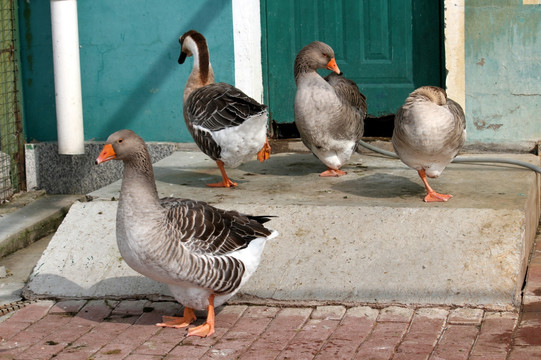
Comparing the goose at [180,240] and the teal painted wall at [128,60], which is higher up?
the teal painted wall at [128,60]

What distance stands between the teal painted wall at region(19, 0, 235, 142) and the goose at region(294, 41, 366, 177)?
5.51 feet

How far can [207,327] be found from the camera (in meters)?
5.13

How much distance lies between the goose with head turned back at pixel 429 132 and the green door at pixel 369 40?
222cm

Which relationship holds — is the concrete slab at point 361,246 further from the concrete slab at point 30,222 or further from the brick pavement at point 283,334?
the concrete slab at point 30,222

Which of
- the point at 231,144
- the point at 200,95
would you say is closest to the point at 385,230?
the point at 231,144

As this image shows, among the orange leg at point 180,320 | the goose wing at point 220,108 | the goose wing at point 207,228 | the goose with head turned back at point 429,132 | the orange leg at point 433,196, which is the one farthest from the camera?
the goose wing at point 220,108

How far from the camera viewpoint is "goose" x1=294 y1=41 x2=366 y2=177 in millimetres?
7230

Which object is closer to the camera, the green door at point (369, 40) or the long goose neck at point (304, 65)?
the long goose neck at point (304, 65)

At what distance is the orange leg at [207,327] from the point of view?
5.11 metres

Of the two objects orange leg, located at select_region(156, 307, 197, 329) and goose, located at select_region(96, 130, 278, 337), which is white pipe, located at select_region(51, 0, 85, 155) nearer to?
goose, located at select_region(96, 130, 278, 337)

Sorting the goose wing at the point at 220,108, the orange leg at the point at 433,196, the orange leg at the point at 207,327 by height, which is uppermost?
the goose wing at the point at 220,108

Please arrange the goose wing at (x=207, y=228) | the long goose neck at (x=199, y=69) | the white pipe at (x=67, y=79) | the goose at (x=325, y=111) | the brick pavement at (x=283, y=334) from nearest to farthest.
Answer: the brick pavement at (x=283, y=334)
the goose wing at (x=207, y=228)
the goose at (x=325, y=111)
the long goose neck at (x=199, y=69)
the white pipe at (x=67, y=79)

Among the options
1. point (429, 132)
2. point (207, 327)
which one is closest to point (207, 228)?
point (207, 327)

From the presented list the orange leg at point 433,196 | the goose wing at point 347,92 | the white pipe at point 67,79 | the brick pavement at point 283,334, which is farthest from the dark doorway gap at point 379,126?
the brick pavement at point 283,334
